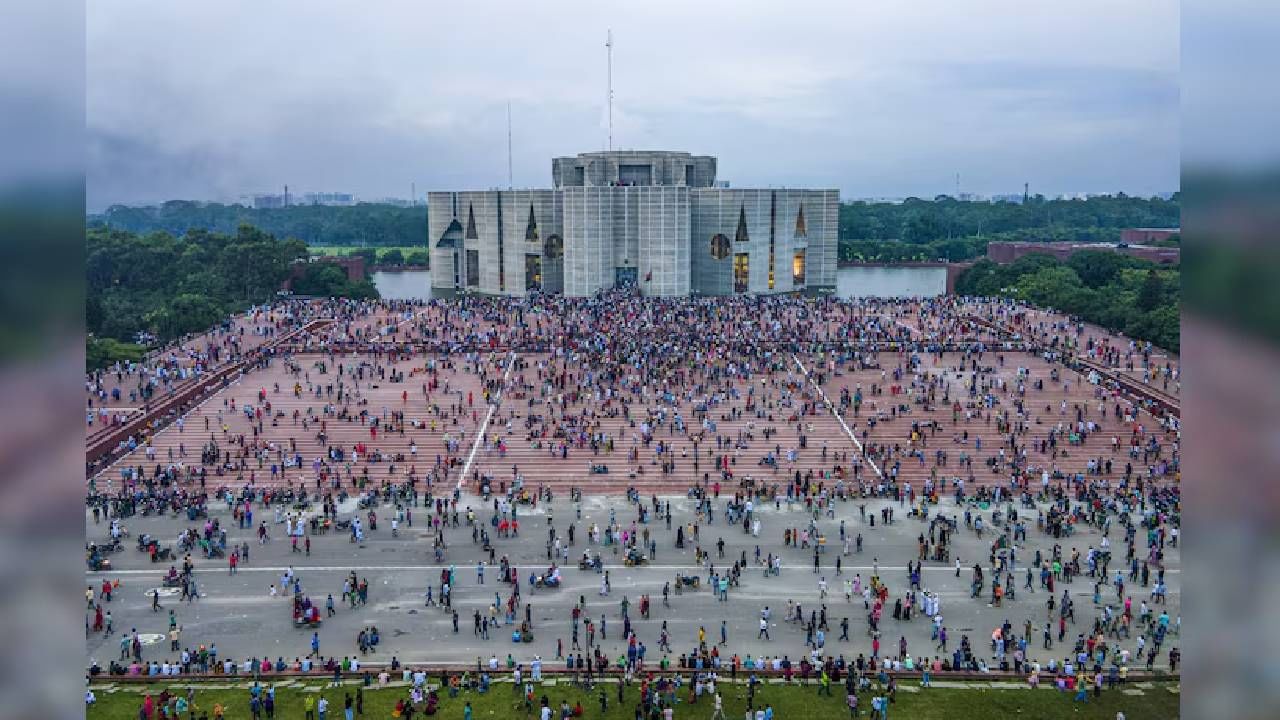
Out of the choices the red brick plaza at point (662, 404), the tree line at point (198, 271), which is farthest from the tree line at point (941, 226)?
the red brick plaza at point (662, 404)

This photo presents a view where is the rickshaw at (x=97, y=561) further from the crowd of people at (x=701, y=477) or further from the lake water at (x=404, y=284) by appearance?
the lake water at (x=404, y=284)

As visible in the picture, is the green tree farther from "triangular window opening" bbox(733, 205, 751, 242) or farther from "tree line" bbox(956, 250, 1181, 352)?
"triangular window opening" bbox(733, 205, 751, 242)

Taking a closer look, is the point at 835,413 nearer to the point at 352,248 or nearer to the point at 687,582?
the point at 687,582

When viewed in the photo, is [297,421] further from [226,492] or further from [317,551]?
[317,551]

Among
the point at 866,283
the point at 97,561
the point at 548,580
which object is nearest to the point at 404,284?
the point at 866,283
